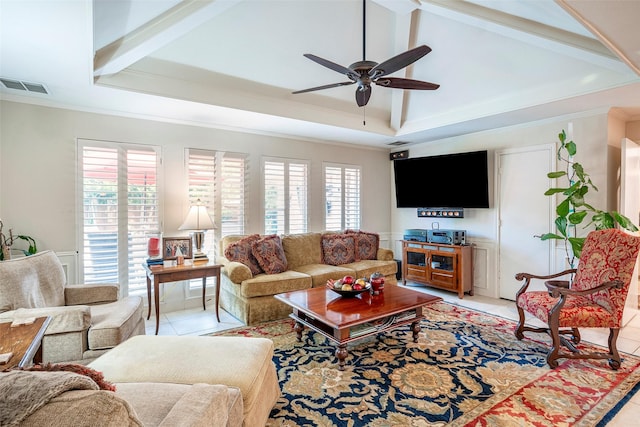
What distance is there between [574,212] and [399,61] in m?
3.05

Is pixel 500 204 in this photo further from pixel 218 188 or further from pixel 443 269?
pixel 218 188

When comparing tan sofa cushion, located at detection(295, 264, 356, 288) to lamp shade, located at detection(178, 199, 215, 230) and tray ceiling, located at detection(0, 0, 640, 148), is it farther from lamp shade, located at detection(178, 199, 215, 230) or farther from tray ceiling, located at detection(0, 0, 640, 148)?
tray ceiling, located at detection(0, 0, 640, 148)

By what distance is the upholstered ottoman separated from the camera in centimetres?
166

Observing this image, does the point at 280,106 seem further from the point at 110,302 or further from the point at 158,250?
the point at 110,302

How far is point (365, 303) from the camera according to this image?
10.1ft

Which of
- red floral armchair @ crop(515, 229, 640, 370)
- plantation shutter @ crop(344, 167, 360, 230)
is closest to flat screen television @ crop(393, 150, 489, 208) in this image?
plantation shutter @ crop(344, 167, 360, 230)

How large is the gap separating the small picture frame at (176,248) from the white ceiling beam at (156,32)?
6.39ft

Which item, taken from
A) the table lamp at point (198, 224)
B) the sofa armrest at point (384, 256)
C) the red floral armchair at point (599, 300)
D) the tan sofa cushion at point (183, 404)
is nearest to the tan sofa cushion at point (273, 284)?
the table lamp at point (198, 224)

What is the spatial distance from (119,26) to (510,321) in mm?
4953

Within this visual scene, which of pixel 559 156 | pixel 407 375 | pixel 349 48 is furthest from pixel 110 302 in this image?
pixel 559 156

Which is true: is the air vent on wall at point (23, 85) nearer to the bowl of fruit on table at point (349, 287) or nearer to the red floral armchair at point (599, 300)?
the bowl of fruit on table at point (349, 287)

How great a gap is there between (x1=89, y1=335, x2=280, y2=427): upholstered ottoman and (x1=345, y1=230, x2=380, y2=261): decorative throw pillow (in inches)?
127

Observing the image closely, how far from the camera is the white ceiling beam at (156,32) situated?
101 inches

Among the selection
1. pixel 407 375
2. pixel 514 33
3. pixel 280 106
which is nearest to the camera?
pixel 407 375
